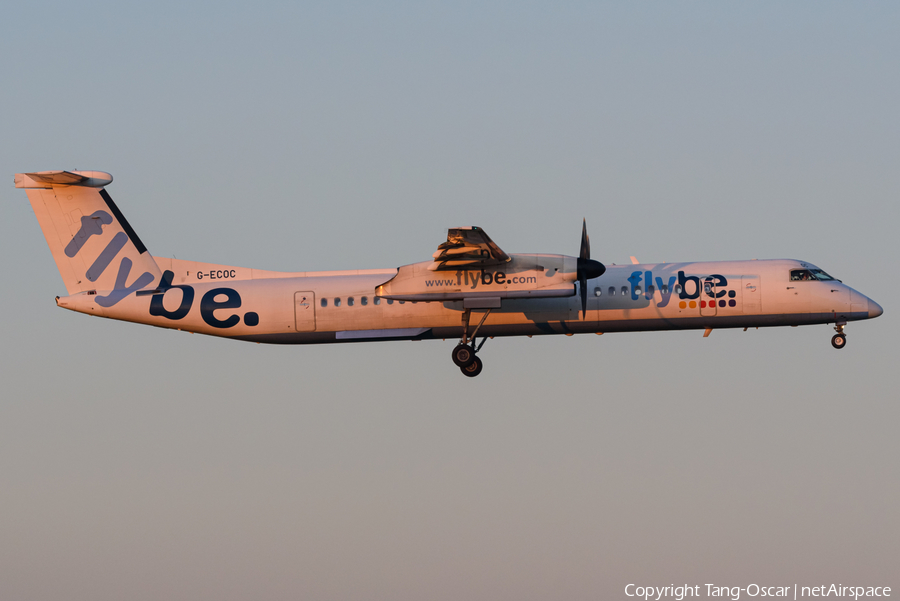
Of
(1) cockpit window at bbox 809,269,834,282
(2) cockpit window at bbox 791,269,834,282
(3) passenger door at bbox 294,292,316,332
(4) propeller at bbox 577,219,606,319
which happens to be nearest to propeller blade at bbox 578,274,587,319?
(4) propeller at bbox 577,219,606,319

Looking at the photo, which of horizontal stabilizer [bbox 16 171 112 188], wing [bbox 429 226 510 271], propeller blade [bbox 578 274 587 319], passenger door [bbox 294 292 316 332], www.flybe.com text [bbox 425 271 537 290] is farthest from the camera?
horizontal stabilizer [bbox 16 171 112 188]

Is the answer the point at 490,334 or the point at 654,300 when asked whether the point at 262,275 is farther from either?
the point at 654,300

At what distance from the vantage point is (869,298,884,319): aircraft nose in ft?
90.8

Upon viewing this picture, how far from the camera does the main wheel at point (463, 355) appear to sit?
27.5 meters

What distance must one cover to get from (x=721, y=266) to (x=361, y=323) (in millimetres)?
9503

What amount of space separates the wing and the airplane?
4 centimetres

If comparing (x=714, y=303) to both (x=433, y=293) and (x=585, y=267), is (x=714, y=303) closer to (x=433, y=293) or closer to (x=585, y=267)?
(x=585, y=267)

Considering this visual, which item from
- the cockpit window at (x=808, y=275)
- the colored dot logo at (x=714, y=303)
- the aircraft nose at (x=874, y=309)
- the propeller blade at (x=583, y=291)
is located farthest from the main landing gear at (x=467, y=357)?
Result: the aircraft nose at (x=874, y=309)

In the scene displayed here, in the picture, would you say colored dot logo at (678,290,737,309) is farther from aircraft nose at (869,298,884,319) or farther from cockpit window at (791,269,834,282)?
aircraft nose at (869,298,884,319)

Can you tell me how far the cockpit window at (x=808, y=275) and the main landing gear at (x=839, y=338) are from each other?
4.12 feet

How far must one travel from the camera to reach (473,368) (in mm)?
27641

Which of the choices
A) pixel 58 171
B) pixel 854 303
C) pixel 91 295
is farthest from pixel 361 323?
pixel 854 303

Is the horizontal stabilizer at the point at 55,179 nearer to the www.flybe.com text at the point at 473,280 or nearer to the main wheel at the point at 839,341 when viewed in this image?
the www.flybe.com text at the point at 473,280

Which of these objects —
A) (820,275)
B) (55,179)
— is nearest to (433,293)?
(820,275)
